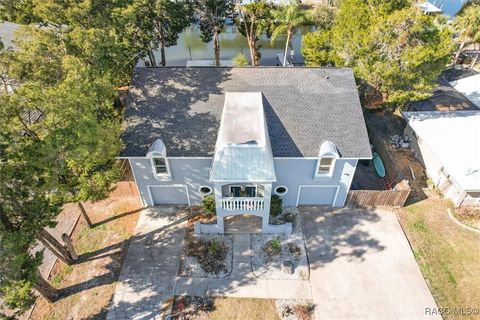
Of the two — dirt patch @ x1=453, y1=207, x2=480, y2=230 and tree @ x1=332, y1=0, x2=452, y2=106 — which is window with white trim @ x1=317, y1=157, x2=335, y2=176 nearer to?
tree @ x1=332, y1=0, x2=452, y2=106

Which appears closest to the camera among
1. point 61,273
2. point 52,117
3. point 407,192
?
point 52,117

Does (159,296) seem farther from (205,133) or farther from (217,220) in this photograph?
(205,133)

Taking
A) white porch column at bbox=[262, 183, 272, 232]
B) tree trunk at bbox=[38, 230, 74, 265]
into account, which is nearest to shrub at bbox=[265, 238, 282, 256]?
white porch column at bbox=[262, 183, 272, 232]

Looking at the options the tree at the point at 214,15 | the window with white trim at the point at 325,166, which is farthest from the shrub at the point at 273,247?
the tree at the point at 214,15

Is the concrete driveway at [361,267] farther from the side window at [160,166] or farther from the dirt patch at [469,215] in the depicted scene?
the side window at [160,166]

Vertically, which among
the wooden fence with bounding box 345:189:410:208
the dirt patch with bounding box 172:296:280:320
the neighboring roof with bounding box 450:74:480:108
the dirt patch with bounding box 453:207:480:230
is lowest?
the dirt patch with bounding box 172:296:280:320

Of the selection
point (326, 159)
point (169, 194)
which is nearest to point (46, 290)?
point (169, 194)

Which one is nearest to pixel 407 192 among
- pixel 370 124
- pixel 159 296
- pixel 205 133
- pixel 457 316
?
pixel 457 316
